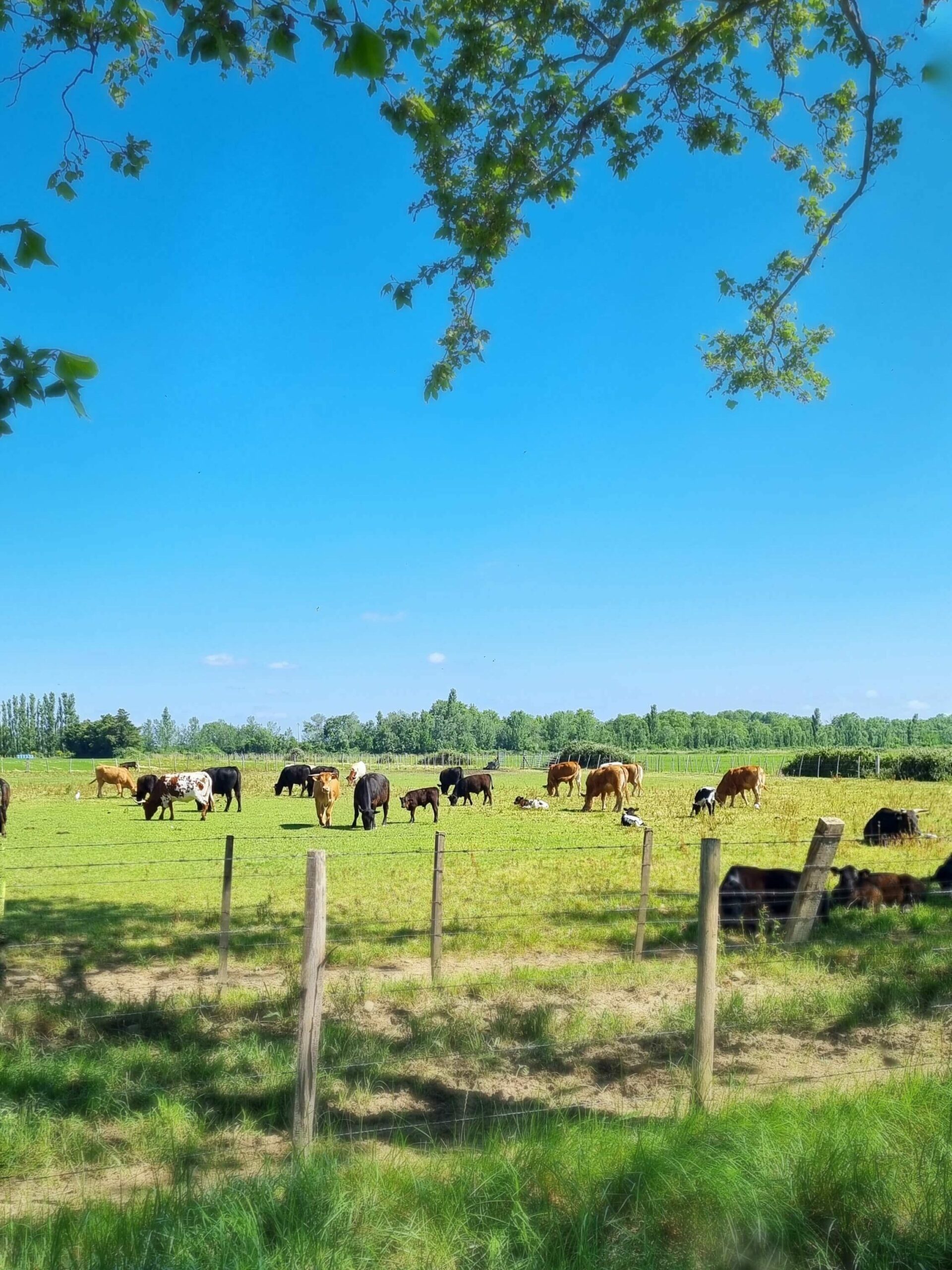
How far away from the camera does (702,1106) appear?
5137 mm

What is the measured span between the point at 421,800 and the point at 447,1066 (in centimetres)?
2048

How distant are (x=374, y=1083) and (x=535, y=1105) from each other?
113cm

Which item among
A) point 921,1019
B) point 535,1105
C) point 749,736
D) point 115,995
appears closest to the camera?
point 535,1105

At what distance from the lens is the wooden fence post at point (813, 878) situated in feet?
31.3

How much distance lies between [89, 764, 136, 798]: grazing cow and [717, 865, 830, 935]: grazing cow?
1167 inches

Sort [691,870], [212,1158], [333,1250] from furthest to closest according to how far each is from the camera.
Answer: [691,870] < [212,1158] < [333,1250]

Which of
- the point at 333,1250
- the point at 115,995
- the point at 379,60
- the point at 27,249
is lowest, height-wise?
the point at 115,995

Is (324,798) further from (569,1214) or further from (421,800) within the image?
(569,1214)

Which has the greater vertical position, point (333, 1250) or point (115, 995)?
point (333, 1250)

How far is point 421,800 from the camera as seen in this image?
88.6 ft

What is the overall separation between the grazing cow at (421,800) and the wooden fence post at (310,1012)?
2155 cm

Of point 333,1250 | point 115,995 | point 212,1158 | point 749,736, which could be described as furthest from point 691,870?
point 749,736

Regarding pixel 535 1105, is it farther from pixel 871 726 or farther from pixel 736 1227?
pixel 871 726

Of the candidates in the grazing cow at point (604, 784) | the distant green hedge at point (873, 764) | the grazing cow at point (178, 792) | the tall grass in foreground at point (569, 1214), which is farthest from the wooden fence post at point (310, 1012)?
the distant green hedge at point (873, 764)
